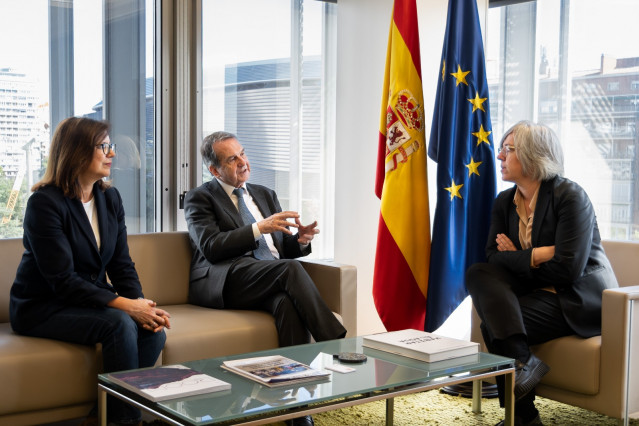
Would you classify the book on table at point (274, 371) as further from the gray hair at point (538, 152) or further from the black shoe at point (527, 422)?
the gray hair at point (538, 152)

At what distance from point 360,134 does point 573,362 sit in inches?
68.7

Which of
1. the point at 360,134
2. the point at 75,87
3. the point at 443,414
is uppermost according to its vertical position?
the point at 75,87

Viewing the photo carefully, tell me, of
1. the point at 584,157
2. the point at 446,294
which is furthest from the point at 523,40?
the point at 446,294

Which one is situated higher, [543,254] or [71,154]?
[71,154]

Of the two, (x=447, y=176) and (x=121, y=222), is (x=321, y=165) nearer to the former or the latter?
(x=447, y=176)

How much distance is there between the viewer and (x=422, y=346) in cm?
246

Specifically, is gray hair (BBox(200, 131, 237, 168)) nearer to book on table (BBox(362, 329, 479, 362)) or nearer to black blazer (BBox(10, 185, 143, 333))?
black blazer (BBox(10, 185, 143, 333))

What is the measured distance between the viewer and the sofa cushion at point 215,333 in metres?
2.85

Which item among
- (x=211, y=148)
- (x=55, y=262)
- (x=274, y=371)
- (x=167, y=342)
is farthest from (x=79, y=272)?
(x=274, y=371)

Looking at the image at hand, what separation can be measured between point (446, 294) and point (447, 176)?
56 cm

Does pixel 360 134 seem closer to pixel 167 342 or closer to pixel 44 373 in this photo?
pixel 167 342

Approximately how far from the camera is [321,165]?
4.52 meters

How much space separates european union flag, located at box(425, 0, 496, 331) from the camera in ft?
11.9

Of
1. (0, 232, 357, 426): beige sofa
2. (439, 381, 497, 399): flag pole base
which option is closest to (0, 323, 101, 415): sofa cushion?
(0, 232, 357, 426): beige sofa
